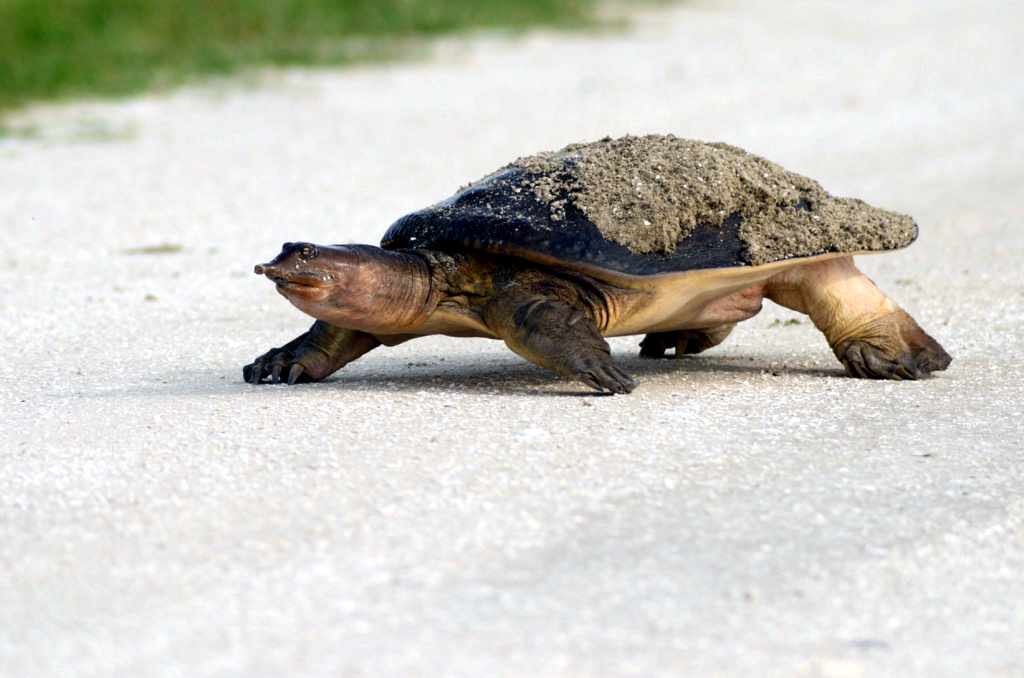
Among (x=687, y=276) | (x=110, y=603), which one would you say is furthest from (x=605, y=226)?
(x=110, y=603)

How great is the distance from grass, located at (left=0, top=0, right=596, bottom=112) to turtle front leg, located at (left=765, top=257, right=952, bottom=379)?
776cm

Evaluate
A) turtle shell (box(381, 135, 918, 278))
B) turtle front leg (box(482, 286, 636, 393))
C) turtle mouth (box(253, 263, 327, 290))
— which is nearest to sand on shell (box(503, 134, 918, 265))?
turtle shell (box(381, 135, 918, 278))

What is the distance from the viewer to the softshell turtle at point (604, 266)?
150 inches

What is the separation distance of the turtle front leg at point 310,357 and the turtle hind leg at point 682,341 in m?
1.12

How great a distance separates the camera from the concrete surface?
2191 millimetres

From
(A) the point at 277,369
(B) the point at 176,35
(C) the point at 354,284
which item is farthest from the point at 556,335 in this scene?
(B) the point at 176,35

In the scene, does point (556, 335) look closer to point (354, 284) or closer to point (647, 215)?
point (647, 215)

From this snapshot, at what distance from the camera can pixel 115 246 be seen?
6.62 metres

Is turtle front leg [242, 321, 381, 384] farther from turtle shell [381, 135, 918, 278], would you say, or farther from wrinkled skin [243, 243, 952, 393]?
turtle shell [381, 135, 918, 278]

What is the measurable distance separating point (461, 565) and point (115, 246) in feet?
15.3

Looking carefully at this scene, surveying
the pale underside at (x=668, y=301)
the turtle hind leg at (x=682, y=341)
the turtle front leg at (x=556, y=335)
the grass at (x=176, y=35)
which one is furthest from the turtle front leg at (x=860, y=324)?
the grass at (x=176, y=35)

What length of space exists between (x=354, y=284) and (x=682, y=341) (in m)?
1.38

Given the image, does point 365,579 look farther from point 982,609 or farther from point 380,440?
point 982,609

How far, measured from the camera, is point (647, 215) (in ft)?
12.8
